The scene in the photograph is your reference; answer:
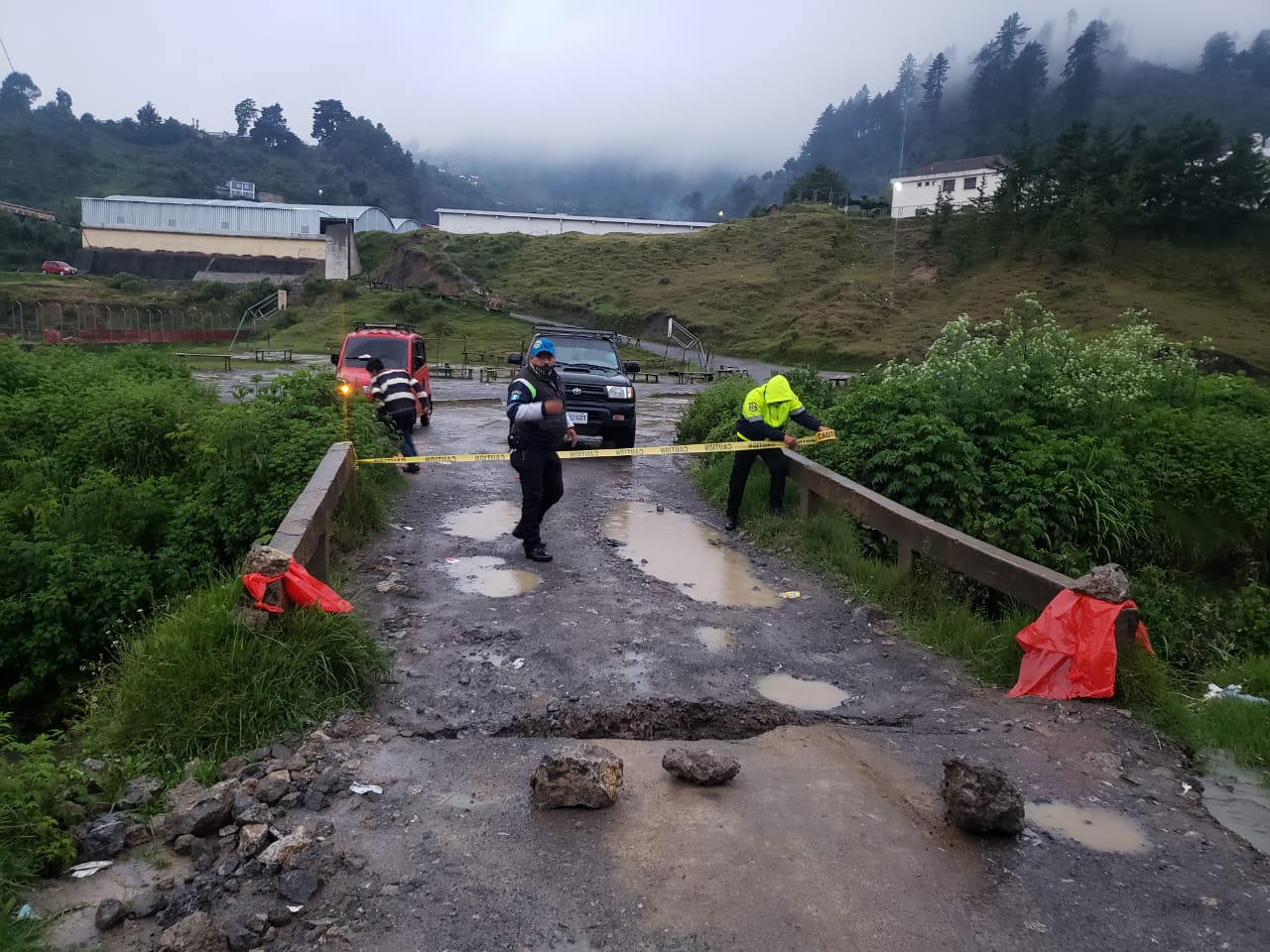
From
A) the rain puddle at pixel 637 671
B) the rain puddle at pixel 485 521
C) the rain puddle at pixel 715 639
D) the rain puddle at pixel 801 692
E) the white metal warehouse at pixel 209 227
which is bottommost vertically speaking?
the rain puddle at pixel 801 692

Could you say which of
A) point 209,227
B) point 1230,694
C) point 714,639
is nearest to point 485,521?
point 714,639

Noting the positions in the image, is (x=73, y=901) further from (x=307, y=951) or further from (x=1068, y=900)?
(x=1068, y=900)

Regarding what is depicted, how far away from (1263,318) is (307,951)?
5444 cm

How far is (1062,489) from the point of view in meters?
8.40

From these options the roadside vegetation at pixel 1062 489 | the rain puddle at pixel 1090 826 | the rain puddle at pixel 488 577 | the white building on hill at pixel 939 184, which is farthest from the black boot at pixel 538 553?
the white building on hill at pixel 939 184

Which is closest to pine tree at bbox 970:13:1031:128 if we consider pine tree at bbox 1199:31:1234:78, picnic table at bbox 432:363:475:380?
pine tree at bbox 1199:31:1234:78

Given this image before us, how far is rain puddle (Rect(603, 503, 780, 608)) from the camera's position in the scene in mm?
7188

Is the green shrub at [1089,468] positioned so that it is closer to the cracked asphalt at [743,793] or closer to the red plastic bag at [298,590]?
the cracked asphalt at [743,793]

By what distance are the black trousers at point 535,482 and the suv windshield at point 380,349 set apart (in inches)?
328

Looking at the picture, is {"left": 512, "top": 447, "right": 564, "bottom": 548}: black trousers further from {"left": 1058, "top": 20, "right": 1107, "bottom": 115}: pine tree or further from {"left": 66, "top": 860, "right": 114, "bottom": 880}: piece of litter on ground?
{"left": 1058, "top": 20, "right": 1107, "bottom": 115}: pine tree

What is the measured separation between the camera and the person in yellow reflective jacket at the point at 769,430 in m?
9.27

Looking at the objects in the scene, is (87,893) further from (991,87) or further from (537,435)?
(991,87)

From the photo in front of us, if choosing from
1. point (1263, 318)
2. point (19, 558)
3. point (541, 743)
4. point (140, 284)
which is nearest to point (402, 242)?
point (140, 284)

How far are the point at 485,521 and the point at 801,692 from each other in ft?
15.4
